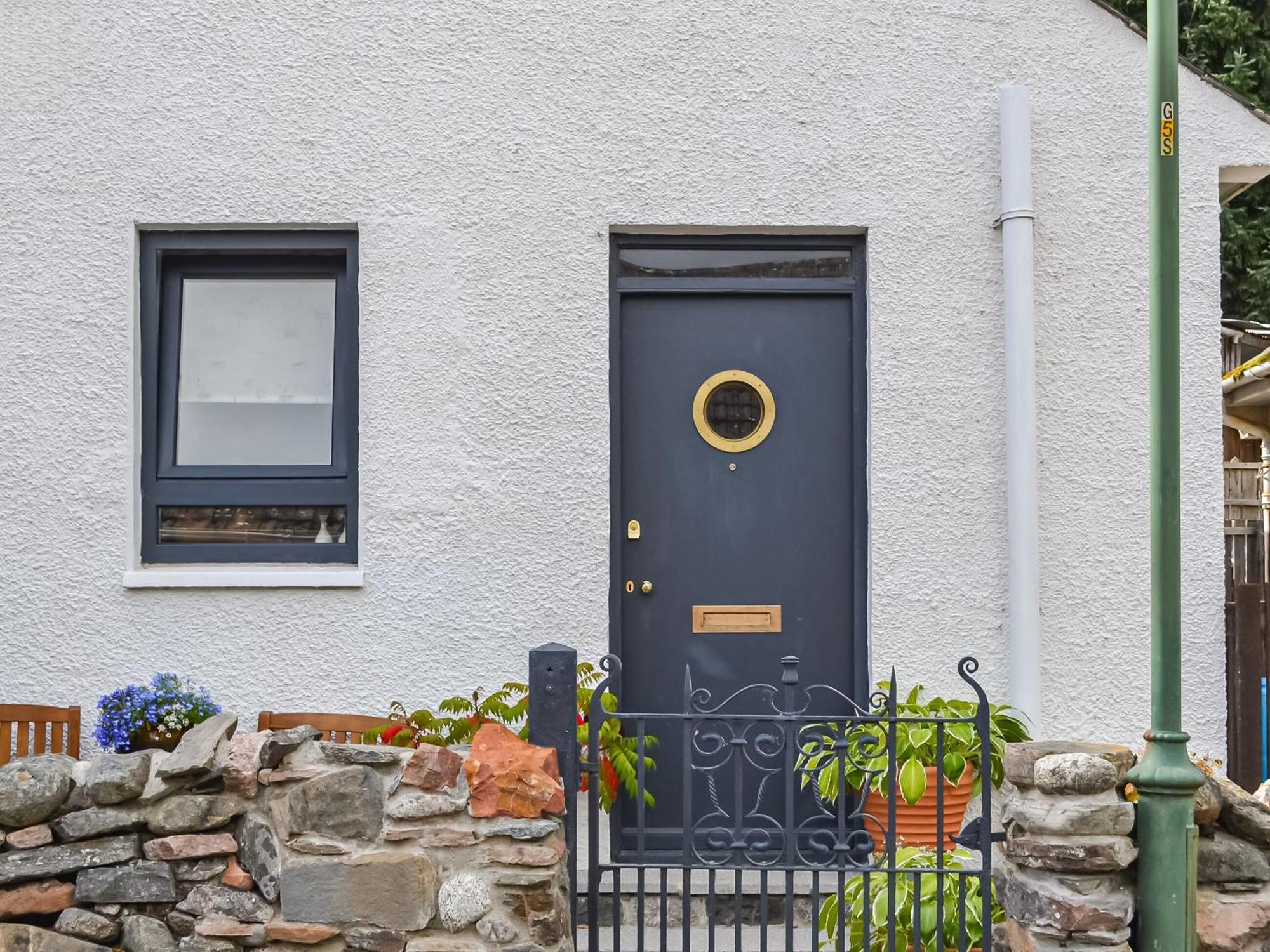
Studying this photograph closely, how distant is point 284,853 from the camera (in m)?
3.32

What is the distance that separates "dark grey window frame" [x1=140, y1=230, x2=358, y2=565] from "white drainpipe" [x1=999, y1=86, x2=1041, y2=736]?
2653 mm

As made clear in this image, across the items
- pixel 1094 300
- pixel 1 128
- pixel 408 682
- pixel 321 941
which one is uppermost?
pixel 1 128

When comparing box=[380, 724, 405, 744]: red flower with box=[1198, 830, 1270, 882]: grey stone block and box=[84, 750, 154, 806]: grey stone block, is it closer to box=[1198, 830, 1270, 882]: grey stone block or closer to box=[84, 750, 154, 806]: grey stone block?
box=[84, 750, 154, 806]: grey stone block

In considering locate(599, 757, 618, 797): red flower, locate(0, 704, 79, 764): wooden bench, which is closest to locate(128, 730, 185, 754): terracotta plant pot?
locate(0, 704, 79, 764): wooden bench

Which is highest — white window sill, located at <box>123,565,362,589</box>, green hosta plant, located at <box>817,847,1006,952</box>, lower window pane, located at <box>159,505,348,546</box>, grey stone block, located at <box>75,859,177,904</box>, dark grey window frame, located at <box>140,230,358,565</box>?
dark grey window frame, located at <box>140,230,358,565</box>

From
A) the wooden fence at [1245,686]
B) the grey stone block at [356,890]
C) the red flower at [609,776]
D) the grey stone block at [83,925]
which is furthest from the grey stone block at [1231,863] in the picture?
the grey stone block at [83,925]

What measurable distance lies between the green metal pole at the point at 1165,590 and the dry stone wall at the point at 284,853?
1.56 metres

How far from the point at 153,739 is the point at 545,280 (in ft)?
7.73

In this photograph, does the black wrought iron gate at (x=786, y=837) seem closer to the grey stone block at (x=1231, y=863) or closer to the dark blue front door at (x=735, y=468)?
the dark blue front door at (x=735, y=468)

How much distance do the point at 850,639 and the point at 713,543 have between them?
0.69 m

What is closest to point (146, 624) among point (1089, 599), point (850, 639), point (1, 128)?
point (1, 128)

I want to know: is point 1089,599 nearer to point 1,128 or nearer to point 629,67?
point 629,67

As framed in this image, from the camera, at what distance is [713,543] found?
204 inches

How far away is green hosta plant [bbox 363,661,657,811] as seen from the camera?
4.43 metres
